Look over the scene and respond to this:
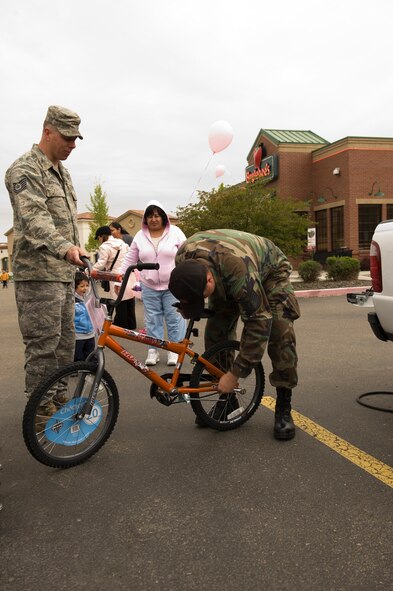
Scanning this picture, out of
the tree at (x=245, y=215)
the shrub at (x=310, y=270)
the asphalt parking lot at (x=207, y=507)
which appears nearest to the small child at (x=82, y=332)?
the asphalt parking lot at (x=207, y=507)

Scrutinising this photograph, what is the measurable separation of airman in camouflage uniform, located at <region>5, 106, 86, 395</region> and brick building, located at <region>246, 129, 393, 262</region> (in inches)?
743

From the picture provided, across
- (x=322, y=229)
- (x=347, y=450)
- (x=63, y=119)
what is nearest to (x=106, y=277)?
(x=63, y=119)

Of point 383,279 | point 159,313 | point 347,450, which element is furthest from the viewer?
point 159,313

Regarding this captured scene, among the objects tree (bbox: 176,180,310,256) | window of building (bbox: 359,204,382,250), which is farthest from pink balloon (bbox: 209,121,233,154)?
window of building (bbox: 359,204,382,250)

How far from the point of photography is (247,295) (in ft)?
8.62

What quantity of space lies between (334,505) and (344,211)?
73.3ft

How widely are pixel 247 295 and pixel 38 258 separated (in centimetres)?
139

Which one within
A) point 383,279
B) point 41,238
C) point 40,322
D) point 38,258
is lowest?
point 40,322

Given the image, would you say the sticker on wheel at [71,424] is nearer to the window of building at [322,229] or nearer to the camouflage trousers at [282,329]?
the camouflage trousers at [282,329]

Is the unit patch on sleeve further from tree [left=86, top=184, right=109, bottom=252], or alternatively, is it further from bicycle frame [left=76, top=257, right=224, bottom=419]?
tree [left=86, top=184, right=109, bottom=252]

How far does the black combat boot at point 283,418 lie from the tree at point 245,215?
1116cm

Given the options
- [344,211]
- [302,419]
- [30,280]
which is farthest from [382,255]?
[344,211]

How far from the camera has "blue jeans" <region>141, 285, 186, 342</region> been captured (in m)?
5.10

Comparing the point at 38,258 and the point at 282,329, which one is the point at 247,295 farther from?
the point at 38,258
